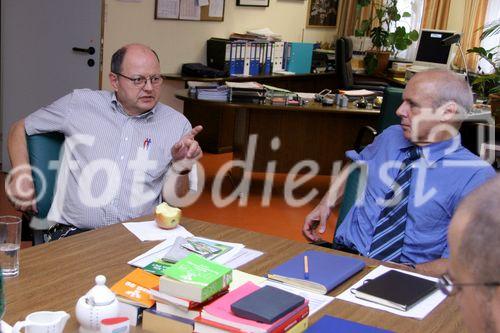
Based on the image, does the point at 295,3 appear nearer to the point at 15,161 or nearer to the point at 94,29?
the point at 94,29

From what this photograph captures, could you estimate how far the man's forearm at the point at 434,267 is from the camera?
224 cm

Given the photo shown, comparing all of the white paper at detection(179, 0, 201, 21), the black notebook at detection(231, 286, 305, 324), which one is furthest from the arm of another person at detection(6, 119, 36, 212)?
the white paper at detection(179, 0, 201, 21)

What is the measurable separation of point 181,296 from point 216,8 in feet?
17.4

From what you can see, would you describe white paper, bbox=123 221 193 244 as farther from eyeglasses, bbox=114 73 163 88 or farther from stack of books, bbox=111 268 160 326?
eyeglasses, bbox=114 73 163 88

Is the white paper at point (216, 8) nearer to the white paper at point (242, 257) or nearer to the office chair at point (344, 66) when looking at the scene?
the office chair at point (344, 66)

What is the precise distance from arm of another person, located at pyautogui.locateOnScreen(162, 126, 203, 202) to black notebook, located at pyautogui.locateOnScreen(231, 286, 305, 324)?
3.44 feet

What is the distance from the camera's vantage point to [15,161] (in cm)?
264

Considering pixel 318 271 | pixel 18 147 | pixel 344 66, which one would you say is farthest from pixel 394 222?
pixel 344 66

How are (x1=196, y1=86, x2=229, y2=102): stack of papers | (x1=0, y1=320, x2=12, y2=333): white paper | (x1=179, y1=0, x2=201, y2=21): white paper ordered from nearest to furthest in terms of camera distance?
(x1=0, y1=320, x2=12, y2=333): white paper
(x1=196, y1=86, x2=229, y2=102): stack of papers
(x1=179, y1=0, x2=201, y2=21): white paper

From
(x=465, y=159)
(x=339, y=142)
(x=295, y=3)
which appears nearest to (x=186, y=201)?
(x=465, y=159)

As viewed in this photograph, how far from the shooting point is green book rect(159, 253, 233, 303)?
1592 mm

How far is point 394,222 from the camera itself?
2543mm

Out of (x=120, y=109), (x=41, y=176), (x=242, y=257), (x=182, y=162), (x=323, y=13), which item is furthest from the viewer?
(x=323, y=13)

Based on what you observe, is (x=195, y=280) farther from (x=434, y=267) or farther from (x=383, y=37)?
(x=383, y=37)
